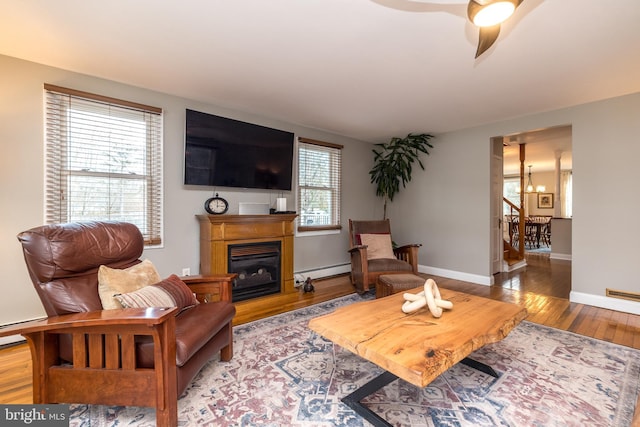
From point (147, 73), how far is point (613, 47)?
395 centimetres

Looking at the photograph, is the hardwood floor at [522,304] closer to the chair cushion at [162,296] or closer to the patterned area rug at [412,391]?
the patterned area rug at [412,391]

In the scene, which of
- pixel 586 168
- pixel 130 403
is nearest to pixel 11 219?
pixel 130 403

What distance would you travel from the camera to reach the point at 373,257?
4.02 m

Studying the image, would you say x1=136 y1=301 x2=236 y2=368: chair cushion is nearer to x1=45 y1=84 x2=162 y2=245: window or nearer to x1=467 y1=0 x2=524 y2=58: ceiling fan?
x1=45 y1=84 x2=162 y2=245: window

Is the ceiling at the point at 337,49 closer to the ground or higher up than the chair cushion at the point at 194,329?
higher up

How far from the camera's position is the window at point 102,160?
2.58m

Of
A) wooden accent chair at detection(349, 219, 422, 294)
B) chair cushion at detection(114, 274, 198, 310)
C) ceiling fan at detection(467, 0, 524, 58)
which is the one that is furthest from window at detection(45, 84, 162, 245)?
ceiling fan at detection(467, 0, 524, 58)

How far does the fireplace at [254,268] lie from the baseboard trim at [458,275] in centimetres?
277

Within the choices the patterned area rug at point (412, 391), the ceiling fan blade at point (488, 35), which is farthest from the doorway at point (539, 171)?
the ceiling fan blade at point (488, 35)

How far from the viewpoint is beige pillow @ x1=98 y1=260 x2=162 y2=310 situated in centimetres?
166

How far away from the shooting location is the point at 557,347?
92.0 inches

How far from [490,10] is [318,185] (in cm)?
338

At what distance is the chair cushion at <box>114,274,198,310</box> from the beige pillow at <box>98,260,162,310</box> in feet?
0.18

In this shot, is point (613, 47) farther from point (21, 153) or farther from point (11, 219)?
point (11, 219)
